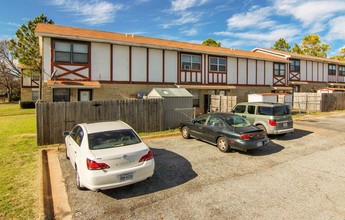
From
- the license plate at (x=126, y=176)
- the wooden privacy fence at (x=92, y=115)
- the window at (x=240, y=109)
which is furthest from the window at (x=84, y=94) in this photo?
the license plate at (x=126, y=176)

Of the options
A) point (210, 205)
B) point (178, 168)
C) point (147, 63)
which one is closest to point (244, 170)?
point (178, 168)

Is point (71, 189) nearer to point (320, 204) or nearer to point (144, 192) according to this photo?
point (144, 192)

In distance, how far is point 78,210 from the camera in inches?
182

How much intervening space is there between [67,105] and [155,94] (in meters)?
5.42

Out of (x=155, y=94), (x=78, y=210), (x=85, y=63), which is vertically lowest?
(x=78, y=210)

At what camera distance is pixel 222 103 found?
59.5ft

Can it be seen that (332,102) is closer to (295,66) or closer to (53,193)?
(295,66)

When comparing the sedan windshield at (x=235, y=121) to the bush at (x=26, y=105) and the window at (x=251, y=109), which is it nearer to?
the window at (x=251, y=109)

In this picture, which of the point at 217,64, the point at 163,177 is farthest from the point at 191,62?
the point at 163,177

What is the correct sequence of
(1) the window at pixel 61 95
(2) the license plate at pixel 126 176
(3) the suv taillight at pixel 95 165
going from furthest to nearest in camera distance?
(1) the window at pixel 61 95
(2) the license plate at pixel 126 176
(3) the suv taillight at pixel 95 165

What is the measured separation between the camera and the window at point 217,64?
20172 mm

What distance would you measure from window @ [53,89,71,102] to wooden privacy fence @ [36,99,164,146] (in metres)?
4.46

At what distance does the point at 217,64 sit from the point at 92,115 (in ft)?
43.6

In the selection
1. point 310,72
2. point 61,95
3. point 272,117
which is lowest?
point 272,117
